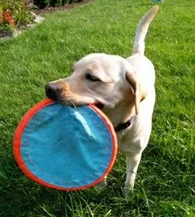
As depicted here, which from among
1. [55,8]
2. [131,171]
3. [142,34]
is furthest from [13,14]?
[131,171]

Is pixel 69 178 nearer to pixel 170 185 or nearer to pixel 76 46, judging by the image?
pixel 170 185

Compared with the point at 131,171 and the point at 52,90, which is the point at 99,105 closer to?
the point at 52,90

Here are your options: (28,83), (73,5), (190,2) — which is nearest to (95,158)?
(28,83)

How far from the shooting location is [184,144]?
3389 millimetres

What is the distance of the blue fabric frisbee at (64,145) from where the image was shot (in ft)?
8.52

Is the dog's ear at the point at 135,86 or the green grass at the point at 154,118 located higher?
the dog's ear at the point at 135,86

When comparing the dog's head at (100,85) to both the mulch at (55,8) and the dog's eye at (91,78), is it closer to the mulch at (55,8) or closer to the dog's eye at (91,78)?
the dog's eye at (91,78)

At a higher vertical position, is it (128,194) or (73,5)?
(128,194)

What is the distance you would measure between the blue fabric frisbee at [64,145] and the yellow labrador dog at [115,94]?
94 mm

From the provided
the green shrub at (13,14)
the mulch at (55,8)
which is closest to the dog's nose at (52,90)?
the green shrub at (13,14)

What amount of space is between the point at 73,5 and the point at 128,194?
35.4 ft

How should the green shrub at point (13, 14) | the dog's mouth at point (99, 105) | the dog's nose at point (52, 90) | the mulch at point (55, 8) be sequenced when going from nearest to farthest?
the dog's nose at point (52, 90), the dog's mouth at point (99, 105), the green shrub at point (13, 14), the mulch at point (55, 8)

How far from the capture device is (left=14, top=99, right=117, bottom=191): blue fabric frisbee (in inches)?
102

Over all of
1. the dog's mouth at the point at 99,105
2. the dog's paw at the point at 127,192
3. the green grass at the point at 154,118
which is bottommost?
the green grass at the point at 154,118
